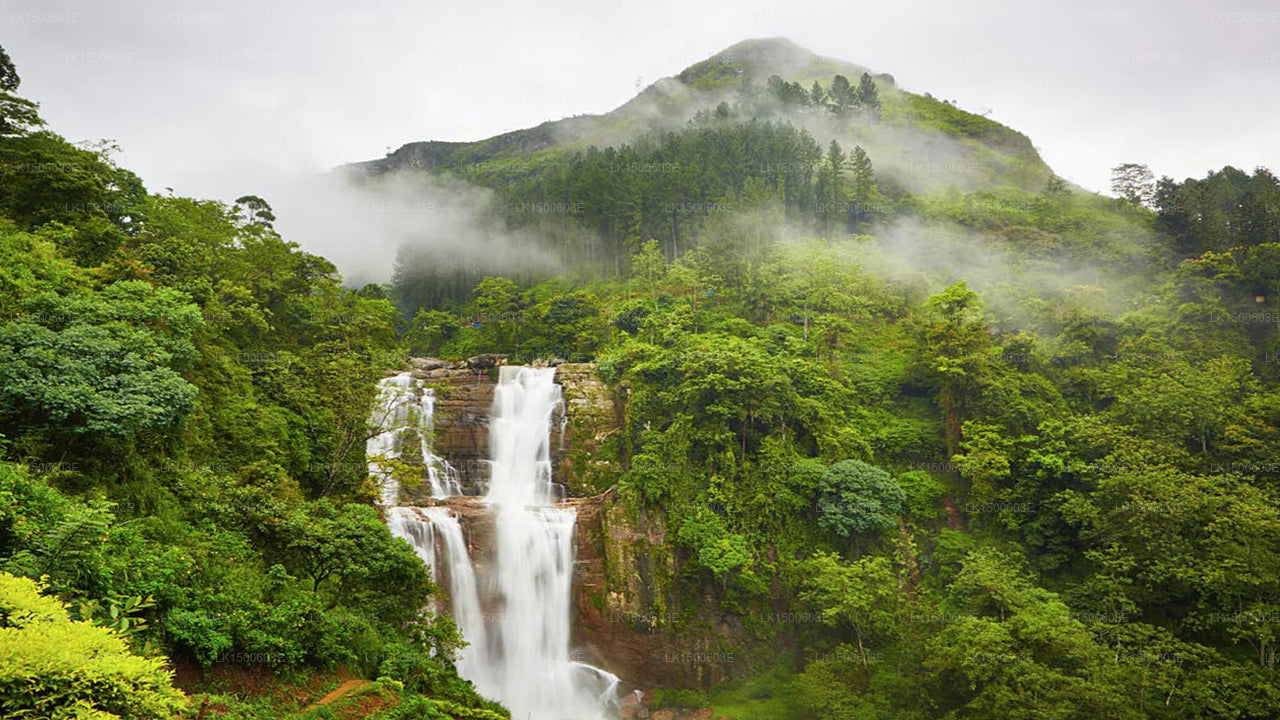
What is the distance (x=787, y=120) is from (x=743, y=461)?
63.0m

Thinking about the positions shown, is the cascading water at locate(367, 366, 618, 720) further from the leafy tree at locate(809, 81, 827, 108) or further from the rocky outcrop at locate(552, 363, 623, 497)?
the leafy tree at locate(809, 81, 827, 108)

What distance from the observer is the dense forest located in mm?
12938

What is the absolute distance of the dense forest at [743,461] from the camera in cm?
1294

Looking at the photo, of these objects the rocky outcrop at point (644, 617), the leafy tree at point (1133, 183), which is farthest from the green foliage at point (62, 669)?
the leafy tree at point (1133, 183)

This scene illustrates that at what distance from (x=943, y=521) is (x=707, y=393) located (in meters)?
12.4

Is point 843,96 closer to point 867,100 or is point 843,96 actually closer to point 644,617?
point 867,100

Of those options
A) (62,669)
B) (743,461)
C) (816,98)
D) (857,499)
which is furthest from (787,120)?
(62,669)

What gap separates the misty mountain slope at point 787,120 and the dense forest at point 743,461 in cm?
3251

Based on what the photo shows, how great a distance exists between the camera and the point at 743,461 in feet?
100

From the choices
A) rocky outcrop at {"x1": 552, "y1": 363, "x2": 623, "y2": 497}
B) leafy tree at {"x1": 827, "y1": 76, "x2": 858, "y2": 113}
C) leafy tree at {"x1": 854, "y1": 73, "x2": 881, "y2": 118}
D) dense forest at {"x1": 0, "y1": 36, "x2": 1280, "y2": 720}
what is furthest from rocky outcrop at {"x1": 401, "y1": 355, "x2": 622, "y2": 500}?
leafy tree at {"x1": 854, "y1": 73, "x2": 881, "y2": 118}

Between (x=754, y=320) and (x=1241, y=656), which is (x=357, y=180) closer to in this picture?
(x=754, y=320)

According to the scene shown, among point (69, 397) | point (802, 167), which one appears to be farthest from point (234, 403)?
point (802, 167)

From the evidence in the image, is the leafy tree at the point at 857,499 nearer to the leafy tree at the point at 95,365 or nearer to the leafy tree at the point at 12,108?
the leafy tree at the point at 95,365

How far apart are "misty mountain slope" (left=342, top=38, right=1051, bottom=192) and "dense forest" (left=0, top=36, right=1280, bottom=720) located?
107 feet
